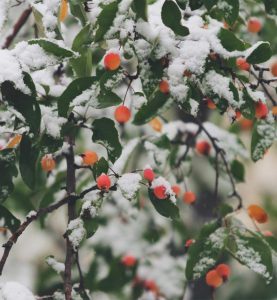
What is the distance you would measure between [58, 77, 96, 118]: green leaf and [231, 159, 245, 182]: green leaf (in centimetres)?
78

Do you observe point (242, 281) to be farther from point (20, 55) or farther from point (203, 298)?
point (20, 55)

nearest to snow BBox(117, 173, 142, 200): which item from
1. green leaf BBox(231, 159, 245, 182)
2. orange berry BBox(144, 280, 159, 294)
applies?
green leaf BBox(231, 159, 245, 182)

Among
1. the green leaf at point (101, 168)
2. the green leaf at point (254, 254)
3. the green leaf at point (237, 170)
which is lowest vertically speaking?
the green leaf at point (237, 170)

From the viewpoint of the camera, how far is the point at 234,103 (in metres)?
1.12

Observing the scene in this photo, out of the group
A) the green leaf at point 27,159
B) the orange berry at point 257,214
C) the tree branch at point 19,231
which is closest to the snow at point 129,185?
the tree branch at point 19,231

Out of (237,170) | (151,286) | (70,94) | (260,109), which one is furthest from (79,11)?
(151,286)

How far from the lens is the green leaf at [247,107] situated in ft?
3.77

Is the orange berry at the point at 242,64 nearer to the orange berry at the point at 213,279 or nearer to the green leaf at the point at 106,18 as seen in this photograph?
the green leaf at the point at 106,18

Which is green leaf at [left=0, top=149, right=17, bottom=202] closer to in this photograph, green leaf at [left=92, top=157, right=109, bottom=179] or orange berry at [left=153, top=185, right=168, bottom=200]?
green leaf at [left=92, top=157, right=109, bottom=179]

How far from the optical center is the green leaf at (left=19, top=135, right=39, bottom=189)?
4.13 ft

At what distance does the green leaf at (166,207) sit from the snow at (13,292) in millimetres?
304

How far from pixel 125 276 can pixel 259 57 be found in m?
1.26

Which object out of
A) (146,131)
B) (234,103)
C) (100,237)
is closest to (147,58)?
A: (234,103)

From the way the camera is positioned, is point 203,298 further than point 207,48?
Yes
